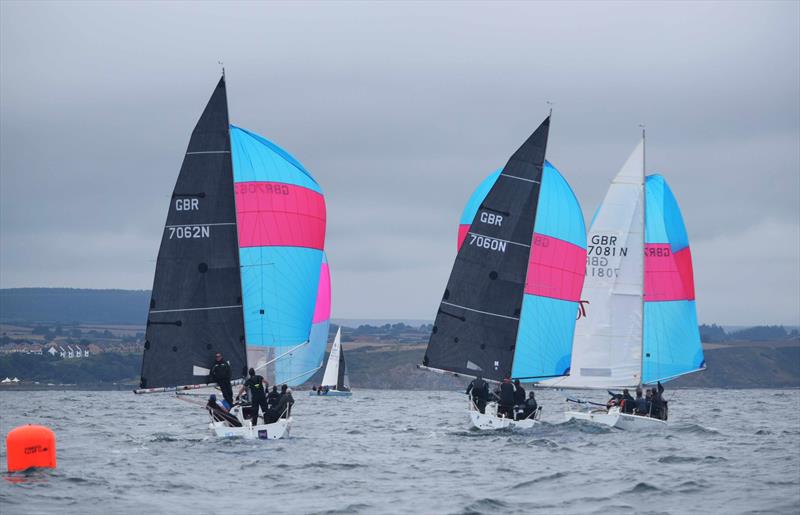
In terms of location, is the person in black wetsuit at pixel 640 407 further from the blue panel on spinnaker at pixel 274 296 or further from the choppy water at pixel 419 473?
the blue panel on spinnaker at pixel 274 296

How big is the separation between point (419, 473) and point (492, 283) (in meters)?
12.5

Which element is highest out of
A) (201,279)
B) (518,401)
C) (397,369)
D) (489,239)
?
(489,239)

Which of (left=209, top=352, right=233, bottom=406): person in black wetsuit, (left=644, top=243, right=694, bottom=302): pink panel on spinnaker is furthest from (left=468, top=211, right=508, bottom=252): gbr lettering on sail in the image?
(left=209, top=352, right=233, bottom=406): person in black wetsuit

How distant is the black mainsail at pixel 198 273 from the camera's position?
117ft

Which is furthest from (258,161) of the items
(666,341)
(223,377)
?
(666,341)

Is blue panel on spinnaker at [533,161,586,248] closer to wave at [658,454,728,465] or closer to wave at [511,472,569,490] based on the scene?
wave at [658,454,728,465]

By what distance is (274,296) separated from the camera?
38.3 meters

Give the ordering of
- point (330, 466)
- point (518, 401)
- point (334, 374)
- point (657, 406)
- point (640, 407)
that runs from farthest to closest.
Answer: point (334, 374) → point (657, 406) → point (640, 407) → point (518, 401) → point (330, 466)

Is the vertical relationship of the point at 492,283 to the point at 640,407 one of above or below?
above

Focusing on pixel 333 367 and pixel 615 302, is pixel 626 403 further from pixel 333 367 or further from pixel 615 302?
pixel 333 367

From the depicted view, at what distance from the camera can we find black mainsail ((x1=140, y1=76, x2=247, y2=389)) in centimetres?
3562

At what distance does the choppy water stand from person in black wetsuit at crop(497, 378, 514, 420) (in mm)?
632

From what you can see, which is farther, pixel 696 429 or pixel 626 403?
pixel 696 429

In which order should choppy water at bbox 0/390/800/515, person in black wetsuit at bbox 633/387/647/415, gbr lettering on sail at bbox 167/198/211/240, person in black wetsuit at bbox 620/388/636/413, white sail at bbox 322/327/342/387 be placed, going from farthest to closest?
1. white sail at bbox 322/327/342/387
2. person in black wetsuit at bbox 633/387/647/415
3. person in black wetsuit at bbox 620/388/636/413
4. gbr lettering on sail at bbox 167/198/211/240
5. choppy water at bbox 0/390/800/515
